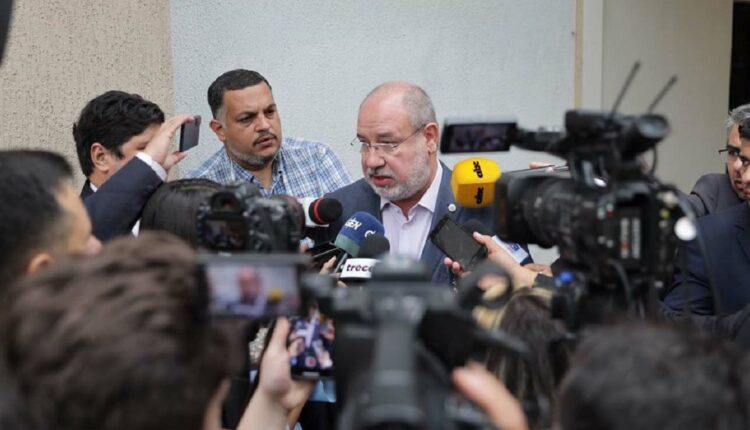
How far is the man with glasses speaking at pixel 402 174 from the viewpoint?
11.6 ft

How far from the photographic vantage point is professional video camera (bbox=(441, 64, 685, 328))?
1.72 m

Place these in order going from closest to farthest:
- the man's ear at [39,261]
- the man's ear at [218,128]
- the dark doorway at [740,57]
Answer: the man's ear at [39,261], the man's ear at [218,128], the dark doorway at [740,57]

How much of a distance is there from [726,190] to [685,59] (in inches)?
83.5

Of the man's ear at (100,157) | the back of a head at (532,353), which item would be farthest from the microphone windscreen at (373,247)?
the man's ear at (100,157)

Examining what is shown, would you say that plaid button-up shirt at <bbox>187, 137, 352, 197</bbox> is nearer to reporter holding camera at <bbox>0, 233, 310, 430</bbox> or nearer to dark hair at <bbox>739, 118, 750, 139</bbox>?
dark hair at <bbox>739, 118, 750, 139</bbox>

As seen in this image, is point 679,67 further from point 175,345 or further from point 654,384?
point 175,345

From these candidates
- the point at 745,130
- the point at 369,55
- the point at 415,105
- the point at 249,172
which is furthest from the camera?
the point at 369,55

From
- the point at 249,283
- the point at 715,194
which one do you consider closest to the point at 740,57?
the point at 715,194

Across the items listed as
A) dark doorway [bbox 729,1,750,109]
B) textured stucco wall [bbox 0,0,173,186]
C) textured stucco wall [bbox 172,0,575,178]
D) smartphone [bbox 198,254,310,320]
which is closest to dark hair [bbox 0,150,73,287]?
smartphone [bbox 198,254,310,320]

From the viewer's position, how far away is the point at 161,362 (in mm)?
1309

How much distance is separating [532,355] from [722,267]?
5.34 feet

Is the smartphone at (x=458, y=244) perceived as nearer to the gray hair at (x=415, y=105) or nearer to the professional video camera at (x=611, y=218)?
the gray hair at (x=415, y=105)

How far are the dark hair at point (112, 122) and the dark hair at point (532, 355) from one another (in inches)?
78.5

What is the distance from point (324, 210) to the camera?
2951mm
